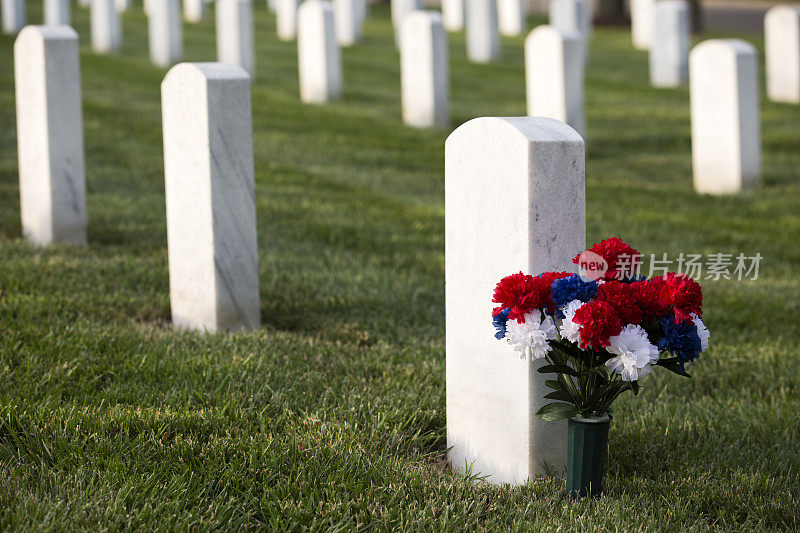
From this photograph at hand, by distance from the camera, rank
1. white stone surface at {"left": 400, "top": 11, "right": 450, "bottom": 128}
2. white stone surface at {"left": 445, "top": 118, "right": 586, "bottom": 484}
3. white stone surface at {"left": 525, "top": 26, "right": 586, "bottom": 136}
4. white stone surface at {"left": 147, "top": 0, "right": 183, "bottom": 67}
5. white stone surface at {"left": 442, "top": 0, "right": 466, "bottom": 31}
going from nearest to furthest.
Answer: white stone surface at {"left": 445, "top": 118, "right": 586, "bottom": 484}
white stone surface at {"left": 525, "top": 26, "right": 586, "bottom": 136}
white stone surface at {"left": 400, "top": 11, "right": 450, "bottom": 128}
white stone surface at {"left": 147, "top": 0, "right": 183, "bottom": 67}
white stone surface at {"left": 442, "top": 0, "right": 466, "bottom": 31}

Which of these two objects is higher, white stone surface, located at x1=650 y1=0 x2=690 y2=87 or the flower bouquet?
→ white stone surface, located at x1=650 y1=0 x2=690 y2=87

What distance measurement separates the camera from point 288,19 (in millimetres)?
17062

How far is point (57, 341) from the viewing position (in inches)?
150

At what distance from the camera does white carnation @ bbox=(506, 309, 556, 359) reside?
103 inches

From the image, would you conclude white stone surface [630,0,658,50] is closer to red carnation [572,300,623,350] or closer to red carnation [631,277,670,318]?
red carnation [631,277,670,318]

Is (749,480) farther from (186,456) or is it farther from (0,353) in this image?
(0,353)

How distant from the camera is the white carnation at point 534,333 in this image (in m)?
2.62

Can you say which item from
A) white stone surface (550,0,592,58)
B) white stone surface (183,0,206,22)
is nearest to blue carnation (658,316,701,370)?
white stone surface (550,0,592,58)

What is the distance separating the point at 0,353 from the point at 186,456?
1.16 meters

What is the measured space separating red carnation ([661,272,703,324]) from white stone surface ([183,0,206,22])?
18.0 m

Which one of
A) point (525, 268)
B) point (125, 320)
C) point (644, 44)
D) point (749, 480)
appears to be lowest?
point (749, 480)

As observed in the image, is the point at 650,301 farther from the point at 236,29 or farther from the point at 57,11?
the point at 57,11

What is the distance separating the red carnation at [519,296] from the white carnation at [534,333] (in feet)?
0.07

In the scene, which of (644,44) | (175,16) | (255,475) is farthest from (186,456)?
(644,44)
